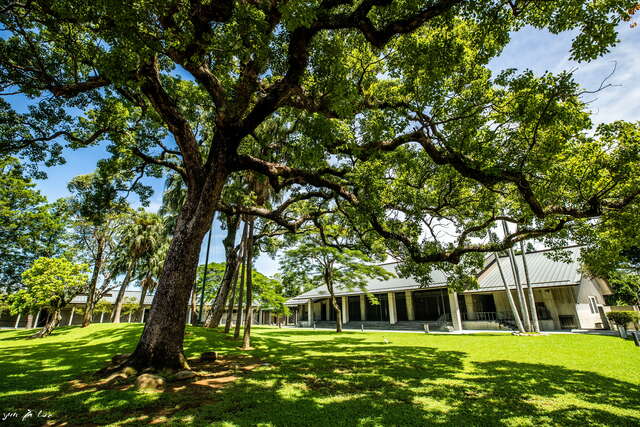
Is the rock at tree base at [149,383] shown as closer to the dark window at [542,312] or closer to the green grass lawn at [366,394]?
the green grass lawn at [366,394]

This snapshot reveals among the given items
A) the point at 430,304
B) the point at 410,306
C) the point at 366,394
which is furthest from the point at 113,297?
the point at 366,394

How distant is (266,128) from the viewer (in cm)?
1313

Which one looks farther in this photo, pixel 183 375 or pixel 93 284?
pixel 93 284

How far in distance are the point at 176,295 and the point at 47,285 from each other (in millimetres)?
16370

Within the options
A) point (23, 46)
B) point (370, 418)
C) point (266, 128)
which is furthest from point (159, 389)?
point (266, 128)

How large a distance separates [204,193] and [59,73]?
5884 mm

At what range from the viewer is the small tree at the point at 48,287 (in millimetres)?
16469

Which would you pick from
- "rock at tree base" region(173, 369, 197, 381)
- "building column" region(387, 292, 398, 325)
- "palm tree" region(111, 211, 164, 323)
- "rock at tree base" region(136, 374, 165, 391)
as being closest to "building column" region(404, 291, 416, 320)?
"building column" region(387, 292, 398, 325)

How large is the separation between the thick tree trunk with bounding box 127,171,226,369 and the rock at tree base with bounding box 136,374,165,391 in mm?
752

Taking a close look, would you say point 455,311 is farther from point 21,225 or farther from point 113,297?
point 113,297

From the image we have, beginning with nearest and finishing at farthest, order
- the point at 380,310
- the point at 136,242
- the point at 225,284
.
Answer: the point at 225,284 < the point at 136,242 < the point at 380,310

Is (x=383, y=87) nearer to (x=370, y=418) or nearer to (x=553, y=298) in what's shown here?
(x=370, y=418)

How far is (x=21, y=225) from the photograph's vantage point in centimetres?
2128

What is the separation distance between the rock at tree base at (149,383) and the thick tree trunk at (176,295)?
0.75 metres
